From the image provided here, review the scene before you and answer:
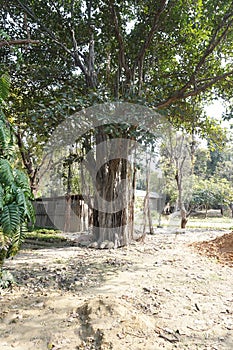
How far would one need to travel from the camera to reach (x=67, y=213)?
8984 millimetres

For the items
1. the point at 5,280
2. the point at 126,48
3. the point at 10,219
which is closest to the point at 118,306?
the point at 10,219

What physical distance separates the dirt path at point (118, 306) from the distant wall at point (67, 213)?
450 centimetres

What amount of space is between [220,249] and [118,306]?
3.60 m

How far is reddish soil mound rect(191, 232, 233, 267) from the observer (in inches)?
188

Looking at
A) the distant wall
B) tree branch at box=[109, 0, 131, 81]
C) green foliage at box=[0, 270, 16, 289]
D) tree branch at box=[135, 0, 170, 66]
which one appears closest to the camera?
green foliage at box=[0, 270, 16, 289]

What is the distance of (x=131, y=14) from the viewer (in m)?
5.80

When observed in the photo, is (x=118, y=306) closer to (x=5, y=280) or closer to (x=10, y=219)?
(x=10, y=219)

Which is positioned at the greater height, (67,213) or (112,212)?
(112,212)

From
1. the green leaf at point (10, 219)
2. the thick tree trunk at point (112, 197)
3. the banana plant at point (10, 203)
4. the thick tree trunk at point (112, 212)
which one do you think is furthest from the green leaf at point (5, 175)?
the thick tree trunk at point (112, 212)

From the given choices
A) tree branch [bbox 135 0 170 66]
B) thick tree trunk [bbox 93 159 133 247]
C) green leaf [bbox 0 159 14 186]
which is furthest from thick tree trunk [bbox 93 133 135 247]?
green leaf [bbox 0 159 14 186]

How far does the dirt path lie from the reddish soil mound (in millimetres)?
546

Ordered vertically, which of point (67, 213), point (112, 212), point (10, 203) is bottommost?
point (67, 213)

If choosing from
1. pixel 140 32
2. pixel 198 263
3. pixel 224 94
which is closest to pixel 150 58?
pixel 140 32

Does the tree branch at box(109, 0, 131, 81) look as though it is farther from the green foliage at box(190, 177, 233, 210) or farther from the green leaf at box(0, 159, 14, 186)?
the green foliage at box(190, 177, 233, 210)
